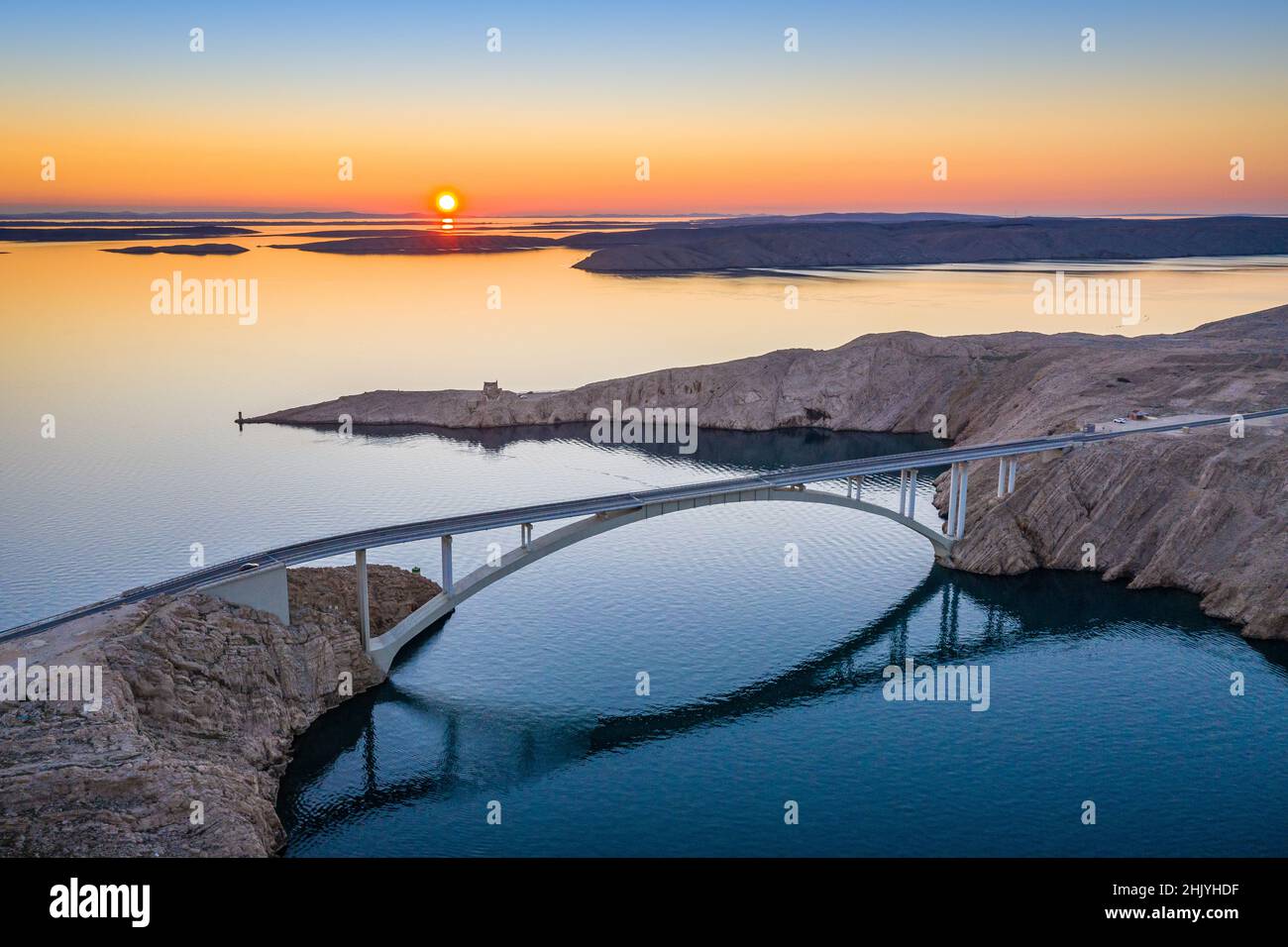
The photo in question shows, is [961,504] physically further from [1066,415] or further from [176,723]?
[176,723]

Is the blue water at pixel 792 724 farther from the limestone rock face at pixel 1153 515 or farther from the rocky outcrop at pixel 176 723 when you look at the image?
the limestone rock face at pixel 1153 515

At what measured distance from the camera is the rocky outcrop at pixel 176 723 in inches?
1398

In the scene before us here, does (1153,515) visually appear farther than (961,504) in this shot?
No

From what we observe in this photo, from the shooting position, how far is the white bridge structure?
49.9m

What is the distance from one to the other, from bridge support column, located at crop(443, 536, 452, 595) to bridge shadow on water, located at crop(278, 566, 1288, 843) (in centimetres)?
488

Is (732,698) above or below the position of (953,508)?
below

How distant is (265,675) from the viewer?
48.0 meters

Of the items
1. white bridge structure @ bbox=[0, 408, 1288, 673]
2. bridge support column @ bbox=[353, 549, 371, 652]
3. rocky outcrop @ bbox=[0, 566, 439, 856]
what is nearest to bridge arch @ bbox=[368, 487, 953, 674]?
white bridge structure @ bbox=[0, 408, 1288, 673]

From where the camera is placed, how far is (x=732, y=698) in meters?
53.8

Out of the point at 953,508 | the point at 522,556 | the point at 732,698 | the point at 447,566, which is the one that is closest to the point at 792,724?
the point at 732,698

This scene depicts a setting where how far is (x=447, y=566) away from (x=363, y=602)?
14.0 ft

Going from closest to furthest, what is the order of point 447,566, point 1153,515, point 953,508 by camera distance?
1. point 447,566
2. point 1153,515
3. point 953,508

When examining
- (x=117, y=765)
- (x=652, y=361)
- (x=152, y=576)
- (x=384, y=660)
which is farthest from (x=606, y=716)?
(x=652, y=361)

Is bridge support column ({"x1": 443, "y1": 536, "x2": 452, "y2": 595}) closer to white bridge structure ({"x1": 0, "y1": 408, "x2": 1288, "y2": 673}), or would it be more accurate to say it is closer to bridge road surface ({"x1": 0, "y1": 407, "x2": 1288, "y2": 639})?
white bridge structure ({"x1": 0, "y1": 408, "x2": 1288, "y2": 673})
